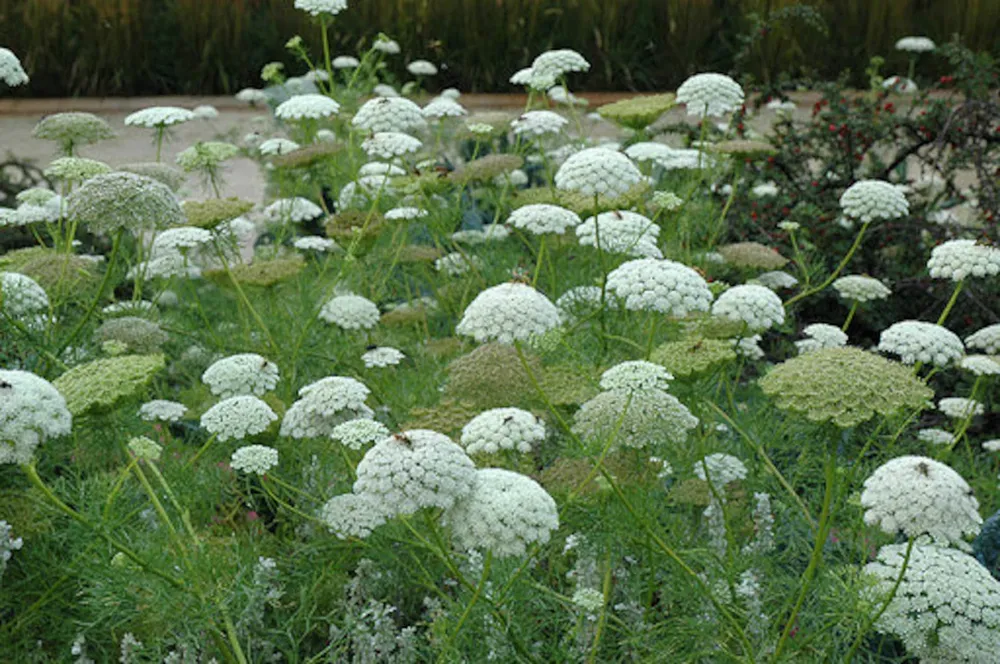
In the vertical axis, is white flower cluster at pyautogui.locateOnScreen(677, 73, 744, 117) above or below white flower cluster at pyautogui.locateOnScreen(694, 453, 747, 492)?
above

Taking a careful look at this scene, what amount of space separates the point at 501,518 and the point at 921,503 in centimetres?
77

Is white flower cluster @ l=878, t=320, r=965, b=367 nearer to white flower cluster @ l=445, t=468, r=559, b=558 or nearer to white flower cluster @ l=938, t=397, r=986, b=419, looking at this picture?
white flower cluster @ l=938, t=397, r=986, b=419

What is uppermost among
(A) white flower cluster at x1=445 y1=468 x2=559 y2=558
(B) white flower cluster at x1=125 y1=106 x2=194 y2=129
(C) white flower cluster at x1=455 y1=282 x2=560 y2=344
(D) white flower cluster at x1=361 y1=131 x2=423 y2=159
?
(B) white flower cluster at x1=125 y1=106 x2=194 y2=129

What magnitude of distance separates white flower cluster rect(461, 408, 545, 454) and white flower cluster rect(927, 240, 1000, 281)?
1.41 metres

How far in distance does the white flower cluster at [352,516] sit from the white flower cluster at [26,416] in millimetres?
688

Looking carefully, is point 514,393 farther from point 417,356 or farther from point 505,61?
point 505,61

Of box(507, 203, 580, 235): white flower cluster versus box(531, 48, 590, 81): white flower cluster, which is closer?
box(507, 203, 580, 235): white flower cluster

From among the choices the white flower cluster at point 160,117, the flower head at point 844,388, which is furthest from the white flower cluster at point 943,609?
the white flower cluster at point 160,117

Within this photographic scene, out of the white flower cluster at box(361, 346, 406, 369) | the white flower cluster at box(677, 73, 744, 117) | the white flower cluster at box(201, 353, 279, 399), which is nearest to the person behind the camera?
the white flower cluster at box(201, 353, 279, 399)

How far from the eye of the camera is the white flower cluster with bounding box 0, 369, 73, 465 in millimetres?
2186

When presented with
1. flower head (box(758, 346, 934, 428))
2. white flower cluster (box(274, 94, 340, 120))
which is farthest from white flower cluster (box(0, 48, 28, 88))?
flower head (box(758, 346, 934, 428))

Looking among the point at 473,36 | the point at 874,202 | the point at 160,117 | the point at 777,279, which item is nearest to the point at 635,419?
the point at 874,202

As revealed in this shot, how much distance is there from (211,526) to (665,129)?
3.94m

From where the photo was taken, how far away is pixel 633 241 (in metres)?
3.73
